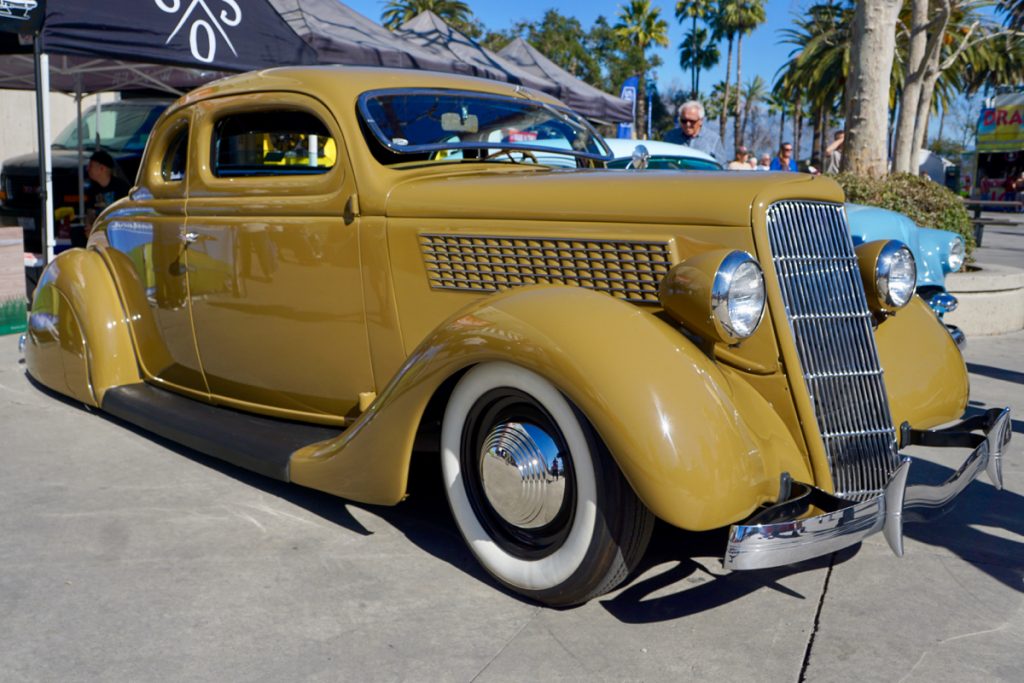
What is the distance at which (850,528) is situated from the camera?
92.7 inches

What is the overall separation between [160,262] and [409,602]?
220 centimetres

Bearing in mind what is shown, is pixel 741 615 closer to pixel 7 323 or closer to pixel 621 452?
pixel 621 452

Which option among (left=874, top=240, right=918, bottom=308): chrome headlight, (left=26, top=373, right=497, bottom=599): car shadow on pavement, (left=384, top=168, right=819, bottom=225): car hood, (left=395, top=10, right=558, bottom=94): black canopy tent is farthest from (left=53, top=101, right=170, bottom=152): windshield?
(left=874, top=240, right=918, bottom=308): chrome headlight

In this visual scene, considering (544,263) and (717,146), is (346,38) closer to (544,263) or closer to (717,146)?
(717,146)

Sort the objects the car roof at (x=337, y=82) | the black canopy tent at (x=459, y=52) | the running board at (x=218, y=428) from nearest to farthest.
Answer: the running board at (x=218, y=428) → the car roof at (x=337, y=82) → the black canopy tent at (x=459, y=52)

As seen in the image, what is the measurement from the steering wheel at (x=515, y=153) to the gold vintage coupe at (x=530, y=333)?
0.02m

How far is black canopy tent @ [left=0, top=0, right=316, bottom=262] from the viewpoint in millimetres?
6242

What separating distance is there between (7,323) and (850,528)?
6.36 m

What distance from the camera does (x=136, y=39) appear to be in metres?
6.78

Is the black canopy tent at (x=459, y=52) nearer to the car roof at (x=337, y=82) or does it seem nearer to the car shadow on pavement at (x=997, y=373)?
the car shadow on pavement at (x=997, y=373)

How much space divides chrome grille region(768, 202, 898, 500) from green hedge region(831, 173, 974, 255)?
5.43 metres

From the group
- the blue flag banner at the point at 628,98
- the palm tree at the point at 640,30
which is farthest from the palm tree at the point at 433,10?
the blue flag banner at the point at 628,98

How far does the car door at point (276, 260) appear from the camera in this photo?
3.36 meters

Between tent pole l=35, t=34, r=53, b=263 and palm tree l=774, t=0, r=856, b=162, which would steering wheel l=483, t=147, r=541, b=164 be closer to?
tent pole l=35, t=34, r=53, b=263
